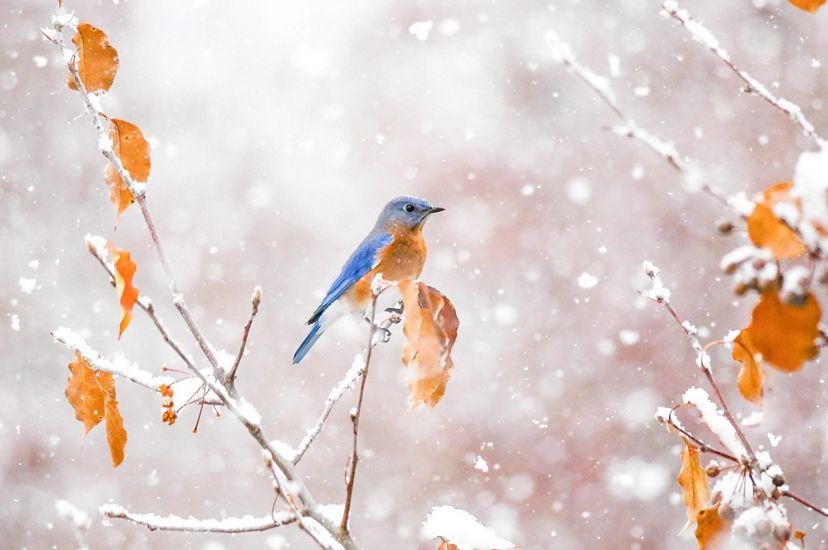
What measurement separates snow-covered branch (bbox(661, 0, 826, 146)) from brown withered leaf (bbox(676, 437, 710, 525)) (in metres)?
0.45

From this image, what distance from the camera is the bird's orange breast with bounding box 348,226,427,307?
9.29 feet

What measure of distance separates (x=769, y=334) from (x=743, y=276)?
0.05 m

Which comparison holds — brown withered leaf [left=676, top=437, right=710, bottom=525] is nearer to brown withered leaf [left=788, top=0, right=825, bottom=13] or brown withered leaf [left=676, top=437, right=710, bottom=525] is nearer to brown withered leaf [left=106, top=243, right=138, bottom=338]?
brown withered leaf [left=788, top=0, right=825, bottom=13]

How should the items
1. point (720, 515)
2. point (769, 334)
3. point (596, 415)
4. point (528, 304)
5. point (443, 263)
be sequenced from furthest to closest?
point (443, 263) → point (528, 304) → point (596, 415) → point (720, 515) → point (769, 334)

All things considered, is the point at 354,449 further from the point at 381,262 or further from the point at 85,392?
the point at 381,262

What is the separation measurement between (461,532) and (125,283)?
1.95 feet

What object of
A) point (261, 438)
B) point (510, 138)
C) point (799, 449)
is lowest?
point (261, 438)

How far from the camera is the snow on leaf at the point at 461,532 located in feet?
3.56

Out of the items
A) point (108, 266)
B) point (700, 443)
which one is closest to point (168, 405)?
point (108, 266)

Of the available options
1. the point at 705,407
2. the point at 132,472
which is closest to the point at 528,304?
the point at 132,472

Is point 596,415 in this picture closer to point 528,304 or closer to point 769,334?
point 528,304

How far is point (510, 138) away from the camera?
459 inches

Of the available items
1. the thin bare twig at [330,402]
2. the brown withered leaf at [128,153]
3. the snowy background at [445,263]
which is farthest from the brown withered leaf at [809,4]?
the snowy background at [445,263]

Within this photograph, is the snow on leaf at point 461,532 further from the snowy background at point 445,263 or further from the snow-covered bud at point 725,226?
the snowy background at point 445,263
